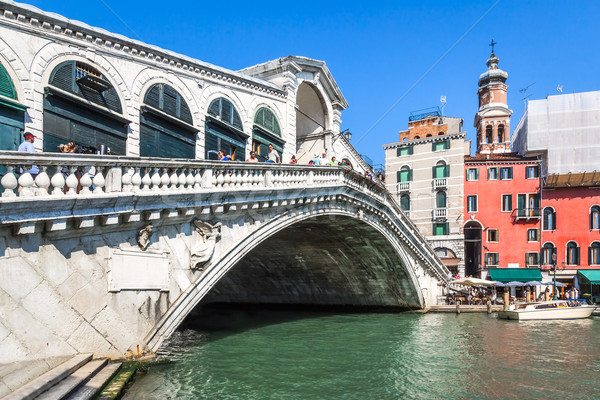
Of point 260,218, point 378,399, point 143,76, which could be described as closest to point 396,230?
point 260,218

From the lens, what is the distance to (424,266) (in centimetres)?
2291

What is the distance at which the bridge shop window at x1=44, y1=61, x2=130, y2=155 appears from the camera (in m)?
8.63

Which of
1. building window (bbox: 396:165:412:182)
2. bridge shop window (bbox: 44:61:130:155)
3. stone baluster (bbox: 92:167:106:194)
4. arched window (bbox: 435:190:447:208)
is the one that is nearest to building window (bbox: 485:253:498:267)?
arched window (bbox: 435:190:447:208)

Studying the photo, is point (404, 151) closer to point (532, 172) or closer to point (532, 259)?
point (532, 172)

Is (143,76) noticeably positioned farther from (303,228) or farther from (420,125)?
(420,125)

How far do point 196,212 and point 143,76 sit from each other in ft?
12.3

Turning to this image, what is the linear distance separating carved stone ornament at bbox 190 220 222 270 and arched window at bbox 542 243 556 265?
82.7ft

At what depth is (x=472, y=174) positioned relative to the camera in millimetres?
30141

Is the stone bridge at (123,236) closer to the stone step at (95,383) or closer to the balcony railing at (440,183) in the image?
the stone step at (95,383)

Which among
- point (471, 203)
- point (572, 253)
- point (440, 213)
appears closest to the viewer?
point (572, 253)

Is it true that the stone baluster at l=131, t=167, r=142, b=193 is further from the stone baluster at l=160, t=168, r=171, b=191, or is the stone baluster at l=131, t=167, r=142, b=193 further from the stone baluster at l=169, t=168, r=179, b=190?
Answer: the stone baluster at l=169, t=168, r=179, b=190

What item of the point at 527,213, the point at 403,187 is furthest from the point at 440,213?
the point at 527,213

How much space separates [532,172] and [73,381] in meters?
29.2

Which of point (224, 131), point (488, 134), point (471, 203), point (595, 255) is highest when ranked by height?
point (488, 134)
